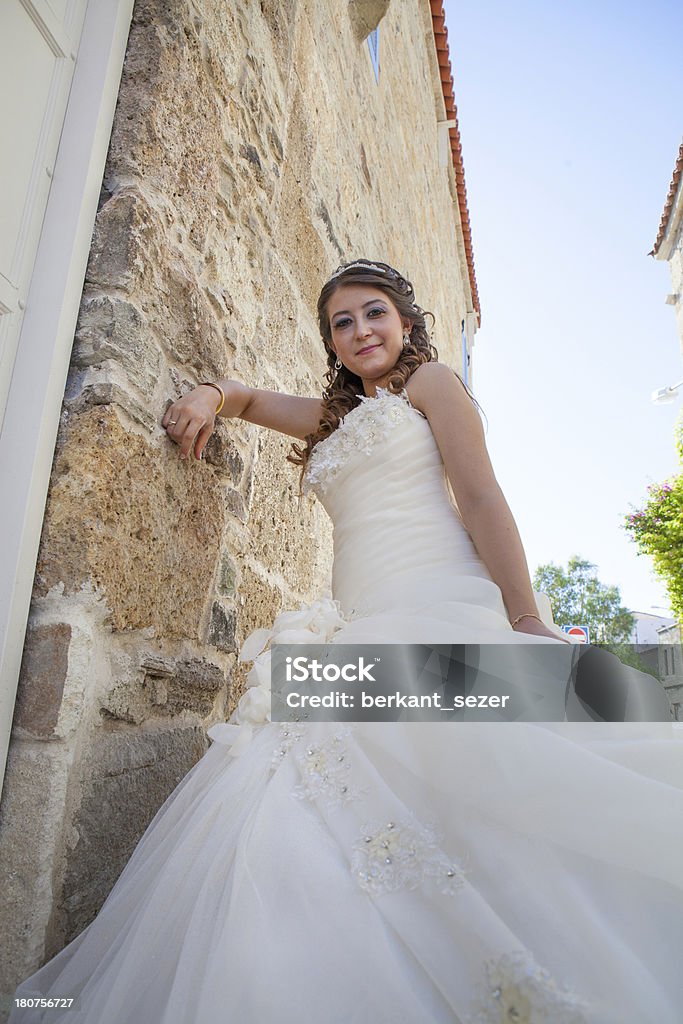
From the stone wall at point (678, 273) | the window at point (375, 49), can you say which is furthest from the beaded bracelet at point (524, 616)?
the stone wall at point (678, 273)

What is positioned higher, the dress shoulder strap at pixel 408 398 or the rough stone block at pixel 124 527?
the dress shoulder strap at pixel 408 398

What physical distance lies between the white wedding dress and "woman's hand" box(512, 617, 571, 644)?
158mm

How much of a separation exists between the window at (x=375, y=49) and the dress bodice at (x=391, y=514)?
10.7ft

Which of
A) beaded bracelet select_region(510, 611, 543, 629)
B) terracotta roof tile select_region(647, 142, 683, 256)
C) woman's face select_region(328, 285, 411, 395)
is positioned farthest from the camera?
terracotta roof tile select_region(647, 142, 683, 256)

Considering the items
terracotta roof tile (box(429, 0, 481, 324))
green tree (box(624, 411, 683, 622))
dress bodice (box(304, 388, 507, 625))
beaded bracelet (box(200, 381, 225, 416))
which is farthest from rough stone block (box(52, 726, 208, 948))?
green tree (box(624, 411, 683, 622))

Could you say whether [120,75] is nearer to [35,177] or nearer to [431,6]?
[35,177]

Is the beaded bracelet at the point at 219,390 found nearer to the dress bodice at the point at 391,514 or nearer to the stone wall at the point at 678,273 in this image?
the dress bodice at the point at 391,514

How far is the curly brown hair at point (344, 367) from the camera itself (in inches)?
84.0

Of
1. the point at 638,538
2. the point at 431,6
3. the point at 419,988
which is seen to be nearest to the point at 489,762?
the point at 419,988

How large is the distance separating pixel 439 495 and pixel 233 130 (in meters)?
1.21

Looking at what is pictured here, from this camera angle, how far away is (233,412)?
1.88m

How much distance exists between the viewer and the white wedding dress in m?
0.83

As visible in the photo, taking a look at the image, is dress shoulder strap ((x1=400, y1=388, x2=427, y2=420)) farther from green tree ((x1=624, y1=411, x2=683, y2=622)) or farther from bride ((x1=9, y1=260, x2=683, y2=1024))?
green tree ((x1=624, y1=411, x2=683, y2=622))

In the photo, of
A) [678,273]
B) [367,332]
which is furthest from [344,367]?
[678,273]
